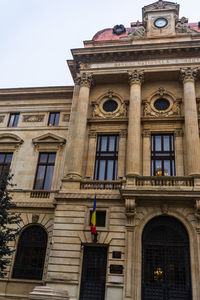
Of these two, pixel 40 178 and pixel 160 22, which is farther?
pixel 160 22

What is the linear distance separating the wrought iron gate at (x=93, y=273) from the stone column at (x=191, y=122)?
8.23 meters

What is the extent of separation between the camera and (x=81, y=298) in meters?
17.4

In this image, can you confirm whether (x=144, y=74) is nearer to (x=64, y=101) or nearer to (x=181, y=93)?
(x=181, y=93)

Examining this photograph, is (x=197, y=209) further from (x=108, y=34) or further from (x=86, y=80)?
(x=108, y=34)

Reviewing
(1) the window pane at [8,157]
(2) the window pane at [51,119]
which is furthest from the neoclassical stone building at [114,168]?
(1) the window pane at [8,157]

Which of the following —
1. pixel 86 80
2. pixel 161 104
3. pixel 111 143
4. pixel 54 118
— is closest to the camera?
pixel 111 143

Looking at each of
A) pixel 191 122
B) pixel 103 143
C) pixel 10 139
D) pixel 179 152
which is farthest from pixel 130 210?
pixel 10 139

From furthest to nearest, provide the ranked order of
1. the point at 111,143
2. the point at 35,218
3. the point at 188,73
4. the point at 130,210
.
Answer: the point at 111,143, the point at 188,73, the point at 35,218, the point at 130,210

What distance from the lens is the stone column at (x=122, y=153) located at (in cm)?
2170

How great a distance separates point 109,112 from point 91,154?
4.20 meters

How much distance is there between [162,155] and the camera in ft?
72.6

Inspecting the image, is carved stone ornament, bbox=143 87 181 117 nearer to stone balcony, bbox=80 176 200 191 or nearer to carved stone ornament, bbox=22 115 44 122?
stone balcony, bbox=80 176 200 191

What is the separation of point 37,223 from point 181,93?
1587 centimetres

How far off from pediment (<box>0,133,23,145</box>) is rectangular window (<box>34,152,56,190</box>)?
8.63ft
